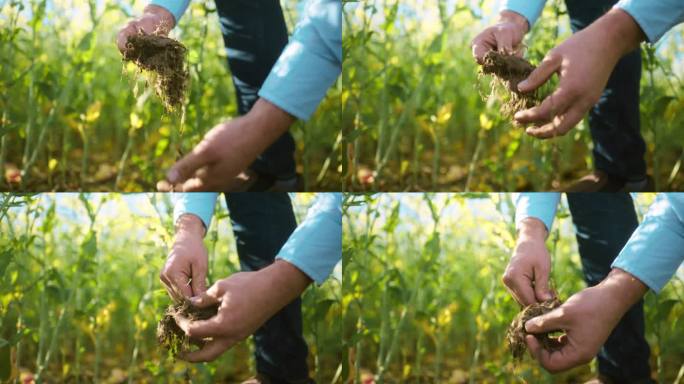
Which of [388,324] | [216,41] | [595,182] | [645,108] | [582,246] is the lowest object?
[388,324]

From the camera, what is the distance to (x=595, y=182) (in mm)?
2014

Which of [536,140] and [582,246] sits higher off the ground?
[536,140]

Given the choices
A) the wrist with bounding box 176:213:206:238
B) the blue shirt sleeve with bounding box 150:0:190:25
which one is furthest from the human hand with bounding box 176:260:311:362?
the blue shirt sleeve with bounding box 150:0:190:25

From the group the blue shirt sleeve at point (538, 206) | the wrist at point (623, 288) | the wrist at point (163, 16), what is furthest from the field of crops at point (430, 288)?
the wrist at point (163, 16)

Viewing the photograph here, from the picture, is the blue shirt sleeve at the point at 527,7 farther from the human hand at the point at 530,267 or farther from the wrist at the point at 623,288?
the wrist at the point at 623,288

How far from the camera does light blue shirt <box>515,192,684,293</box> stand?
6.51 ft

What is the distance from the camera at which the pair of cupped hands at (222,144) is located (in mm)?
2004

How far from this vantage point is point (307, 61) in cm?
200

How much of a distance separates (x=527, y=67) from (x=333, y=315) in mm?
659

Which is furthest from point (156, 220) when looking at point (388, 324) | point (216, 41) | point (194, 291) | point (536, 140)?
point (536, 140)

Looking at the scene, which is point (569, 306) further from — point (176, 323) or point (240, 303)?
point (176, 323)

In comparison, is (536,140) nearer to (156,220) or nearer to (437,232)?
(437,232)

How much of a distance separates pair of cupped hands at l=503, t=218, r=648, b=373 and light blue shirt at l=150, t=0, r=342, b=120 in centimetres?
55

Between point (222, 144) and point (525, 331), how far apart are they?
74 centimetres
